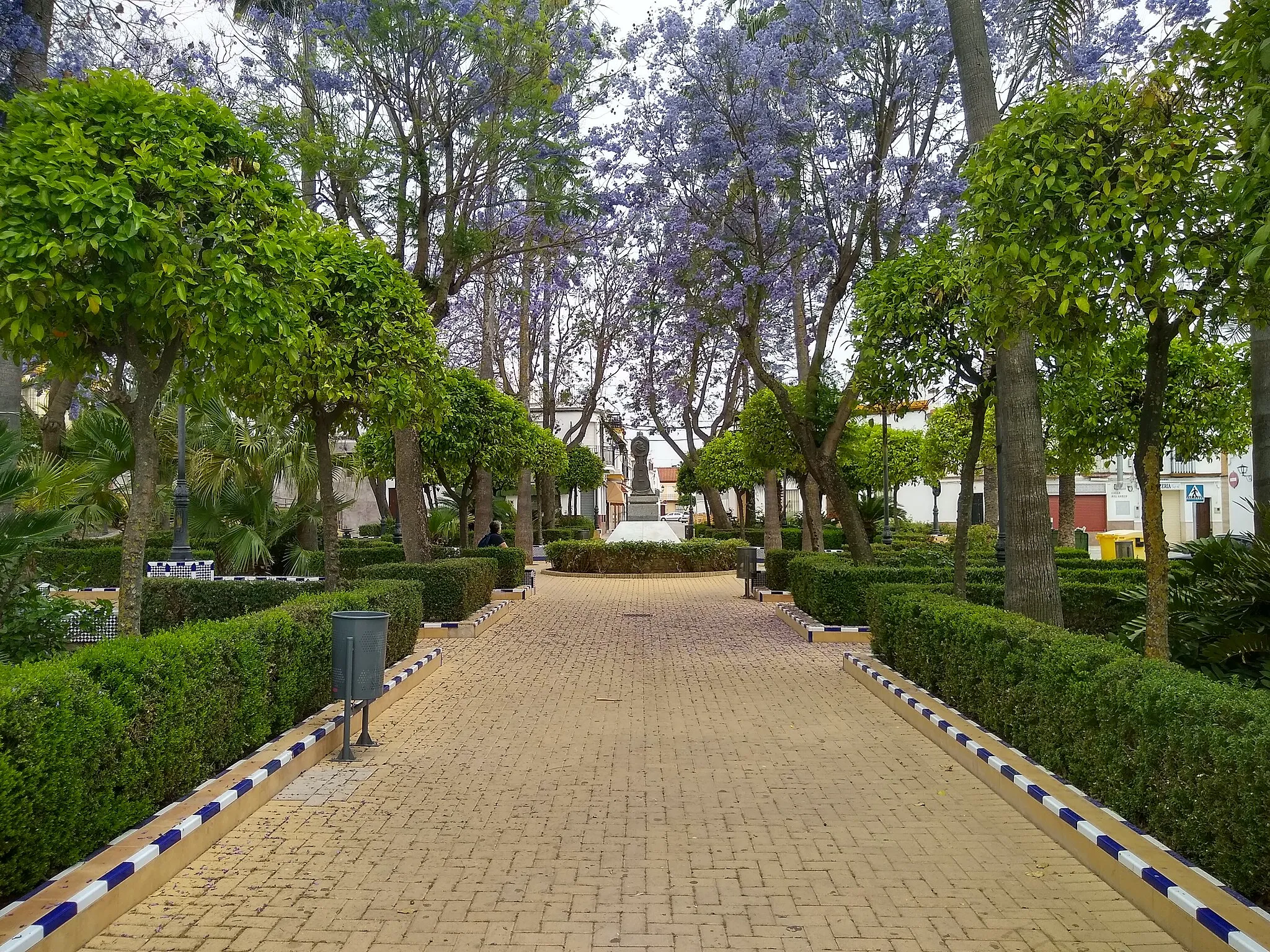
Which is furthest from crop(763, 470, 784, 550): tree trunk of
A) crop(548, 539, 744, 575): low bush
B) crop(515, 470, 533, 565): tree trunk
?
Answer: crop(515, 470, 533, 565): tree trunk

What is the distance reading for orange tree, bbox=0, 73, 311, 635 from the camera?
5434 mm

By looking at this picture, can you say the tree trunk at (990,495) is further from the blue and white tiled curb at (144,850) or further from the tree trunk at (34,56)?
the blue and white tiled curb at (144,850)

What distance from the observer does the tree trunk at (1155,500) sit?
609cm

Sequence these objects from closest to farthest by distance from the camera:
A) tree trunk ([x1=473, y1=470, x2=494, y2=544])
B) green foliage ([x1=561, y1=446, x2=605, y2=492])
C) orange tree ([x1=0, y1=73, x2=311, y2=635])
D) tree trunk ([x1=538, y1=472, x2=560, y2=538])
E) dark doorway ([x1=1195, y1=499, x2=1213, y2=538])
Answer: orange tree ([x1=0, y1=73, x2=311, y2=635]) → tree trunk ([x1=473, y1=470, x2=494, y2=544]) → tree trunk ([x1=538, y1=472, x2=560, y2=538]) → green foliage ([x1=561, y1=446, x2=605, y2=492]) → dark doorway ([x1=1195, y1=499, x2=1213, y2=538])

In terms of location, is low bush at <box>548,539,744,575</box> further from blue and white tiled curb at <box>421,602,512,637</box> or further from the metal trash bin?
the metal trash bin

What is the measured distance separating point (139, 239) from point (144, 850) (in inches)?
135

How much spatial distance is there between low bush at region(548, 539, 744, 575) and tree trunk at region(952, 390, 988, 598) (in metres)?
15.1

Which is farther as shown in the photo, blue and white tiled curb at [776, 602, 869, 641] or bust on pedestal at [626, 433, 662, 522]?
bust on pedestal at [626, 433, 662, 522]

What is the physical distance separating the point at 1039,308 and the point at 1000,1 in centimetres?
897

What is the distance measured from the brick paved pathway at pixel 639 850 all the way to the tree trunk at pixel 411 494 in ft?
19.9

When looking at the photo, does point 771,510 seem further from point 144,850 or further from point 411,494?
point 144,850

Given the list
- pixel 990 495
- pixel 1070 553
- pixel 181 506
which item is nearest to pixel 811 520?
pixel 1070 553

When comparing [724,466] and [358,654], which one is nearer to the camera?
[358,654]

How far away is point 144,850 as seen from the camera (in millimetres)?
4262
